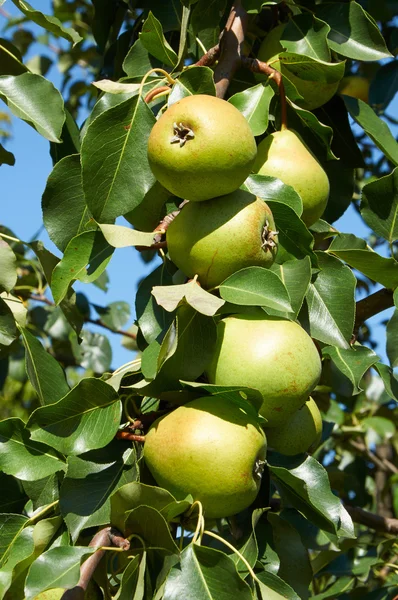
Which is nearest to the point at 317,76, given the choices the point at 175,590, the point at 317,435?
the point at 317,435

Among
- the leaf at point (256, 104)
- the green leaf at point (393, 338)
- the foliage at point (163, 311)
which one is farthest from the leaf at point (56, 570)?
the leaf at point (256, 104)

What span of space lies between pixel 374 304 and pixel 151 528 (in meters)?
0.77

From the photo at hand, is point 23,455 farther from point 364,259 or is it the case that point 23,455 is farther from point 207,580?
point 364,259

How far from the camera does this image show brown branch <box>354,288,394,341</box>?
1.61 metres

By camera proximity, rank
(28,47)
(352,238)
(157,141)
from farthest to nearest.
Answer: (28,47), (352,238), (157,141)

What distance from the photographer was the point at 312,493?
1270 mm

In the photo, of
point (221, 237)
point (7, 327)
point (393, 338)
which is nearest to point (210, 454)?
point (221, 237)

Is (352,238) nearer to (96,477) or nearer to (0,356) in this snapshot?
A: (96,477)

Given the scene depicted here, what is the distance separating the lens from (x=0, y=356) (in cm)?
172

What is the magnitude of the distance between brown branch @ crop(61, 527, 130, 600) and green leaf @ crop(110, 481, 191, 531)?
0.13 ft

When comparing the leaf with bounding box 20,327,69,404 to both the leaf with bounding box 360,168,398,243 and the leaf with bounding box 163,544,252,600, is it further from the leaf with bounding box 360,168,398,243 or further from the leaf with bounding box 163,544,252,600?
the leaf with bounding box 360,168,398,243

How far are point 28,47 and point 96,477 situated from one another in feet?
9.91

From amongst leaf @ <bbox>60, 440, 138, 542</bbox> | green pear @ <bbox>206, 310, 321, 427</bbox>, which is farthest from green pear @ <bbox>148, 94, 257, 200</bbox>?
leaf @ <bbox>60, 440, 138, 542</bbox>

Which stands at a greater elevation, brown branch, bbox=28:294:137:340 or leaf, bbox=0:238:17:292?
leaf, bbox=0:238:17:292
